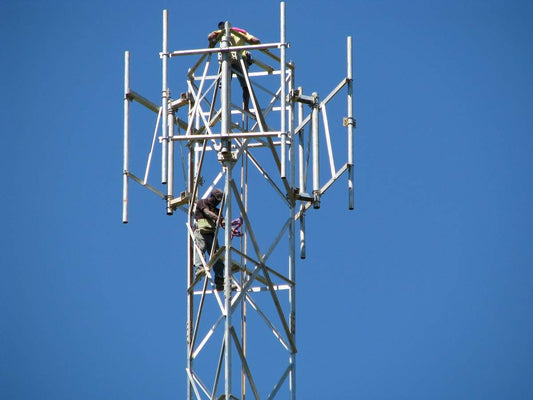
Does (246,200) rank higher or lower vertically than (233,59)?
lower

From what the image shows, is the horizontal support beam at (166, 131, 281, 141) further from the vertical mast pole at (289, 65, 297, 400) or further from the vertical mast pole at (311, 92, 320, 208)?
the vertical mast pole at (311, 92, 320, 208)

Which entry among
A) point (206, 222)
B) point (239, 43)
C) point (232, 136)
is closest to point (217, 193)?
point (206, 222)

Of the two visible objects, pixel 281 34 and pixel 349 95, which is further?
pixel 349 95

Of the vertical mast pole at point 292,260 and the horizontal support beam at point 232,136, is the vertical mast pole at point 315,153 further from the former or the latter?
the horizontal support beam at point 232,136

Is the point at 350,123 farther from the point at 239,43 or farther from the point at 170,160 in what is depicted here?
the point at 170,160

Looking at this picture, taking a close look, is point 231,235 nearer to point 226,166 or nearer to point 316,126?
point 226,166

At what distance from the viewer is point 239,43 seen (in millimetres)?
45125

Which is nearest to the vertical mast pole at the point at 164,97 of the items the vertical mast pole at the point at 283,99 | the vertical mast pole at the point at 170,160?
the vertical mast pole at the point at 170,160

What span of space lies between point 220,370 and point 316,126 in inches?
280

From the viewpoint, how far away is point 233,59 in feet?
145

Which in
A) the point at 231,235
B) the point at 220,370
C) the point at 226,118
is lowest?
the point at 220,370

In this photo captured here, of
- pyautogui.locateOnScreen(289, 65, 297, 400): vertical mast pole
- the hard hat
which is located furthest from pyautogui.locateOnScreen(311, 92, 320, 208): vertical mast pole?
the hard hat

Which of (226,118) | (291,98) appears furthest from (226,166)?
(291,98)

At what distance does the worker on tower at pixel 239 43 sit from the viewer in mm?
43906
